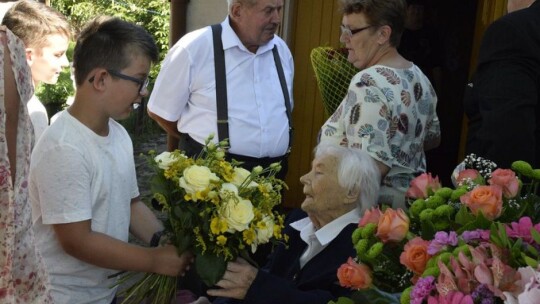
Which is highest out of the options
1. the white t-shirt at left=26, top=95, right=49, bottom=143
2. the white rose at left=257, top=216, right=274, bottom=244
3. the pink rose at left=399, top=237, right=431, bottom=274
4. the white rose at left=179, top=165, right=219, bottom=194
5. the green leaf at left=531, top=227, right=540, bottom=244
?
the green leaf at left=531, top=227, right=540, bottom=244

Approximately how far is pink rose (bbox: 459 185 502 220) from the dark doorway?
4608 millimetres

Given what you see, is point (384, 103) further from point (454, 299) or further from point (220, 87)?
point (454, 299)

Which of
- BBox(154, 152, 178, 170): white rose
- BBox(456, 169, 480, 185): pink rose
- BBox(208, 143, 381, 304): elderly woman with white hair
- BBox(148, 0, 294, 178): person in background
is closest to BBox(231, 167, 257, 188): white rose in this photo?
BBox(154, 152, 178, 170): white rose

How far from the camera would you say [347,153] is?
3086mm

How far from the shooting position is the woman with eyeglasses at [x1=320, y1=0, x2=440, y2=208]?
3299 mm

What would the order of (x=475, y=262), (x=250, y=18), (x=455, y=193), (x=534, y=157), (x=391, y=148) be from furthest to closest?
(x=250, y=18), (x=391, y=148), (x=534, y=157), (x=455, y=193), (x=475, y=262)

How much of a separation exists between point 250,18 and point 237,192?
1.90 meters

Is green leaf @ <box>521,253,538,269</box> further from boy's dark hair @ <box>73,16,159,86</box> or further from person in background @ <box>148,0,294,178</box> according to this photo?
person in background @ <box>148,0,294,178</box>

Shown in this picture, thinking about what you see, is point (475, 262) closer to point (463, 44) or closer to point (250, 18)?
point (250, 18)

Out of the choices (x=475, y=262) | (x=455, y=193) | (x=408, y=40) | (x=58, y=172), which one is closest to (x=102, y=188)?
(x=58, y=172)

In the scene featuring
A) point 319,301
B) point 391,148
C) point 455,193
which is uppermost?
point 455,193

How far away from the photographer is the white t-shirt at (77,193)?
8.29ft

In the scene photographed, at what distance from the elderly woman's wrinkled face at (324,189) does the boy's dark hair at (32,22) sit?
1320mm

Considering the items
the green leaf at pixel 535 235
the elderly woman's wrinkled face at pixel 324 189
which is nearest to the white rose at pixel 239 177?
the elderly woman's wrinkled face at pixel 324 189
